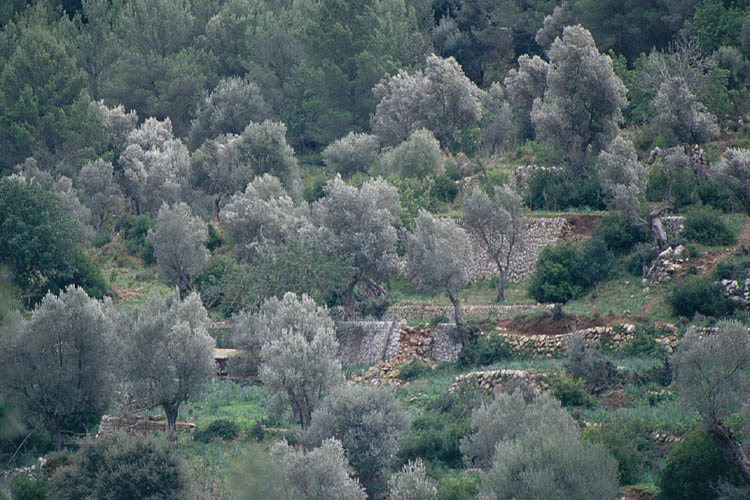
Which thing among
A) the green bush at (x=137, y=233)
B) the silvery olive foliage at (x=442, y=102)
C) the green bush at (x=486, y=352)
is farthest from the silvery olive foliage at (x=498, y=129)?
the green bush at (x=486, y=352)

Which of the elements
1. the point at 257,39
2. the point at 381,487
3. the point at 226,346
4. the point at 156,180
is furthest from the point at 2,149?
the point at 381,487

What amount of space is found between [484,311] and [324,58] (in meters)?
33.9

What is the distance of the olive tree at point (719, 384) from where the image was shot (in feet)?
63.2

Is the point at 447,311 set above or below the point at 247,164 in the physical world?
below

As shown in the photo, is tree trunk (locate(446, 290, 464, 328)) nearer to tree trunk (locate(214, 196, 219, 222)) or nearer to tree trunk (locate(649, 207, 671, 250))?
tree trunk (locate(649, 207, 671, 250))

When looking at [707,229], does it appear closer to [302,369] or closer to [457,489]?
[302,369]

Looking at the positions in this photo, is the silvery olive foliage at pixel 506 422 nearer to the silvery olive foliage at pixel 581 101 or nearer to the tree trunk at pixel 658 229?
the tree trunk at pixel 658 229

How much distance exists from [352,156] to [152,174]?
1102cm

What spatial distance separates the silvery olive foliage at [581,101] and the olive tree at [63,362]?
20614 millimetres

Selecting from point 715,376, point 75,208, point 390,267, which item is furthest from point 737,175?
point 75,208

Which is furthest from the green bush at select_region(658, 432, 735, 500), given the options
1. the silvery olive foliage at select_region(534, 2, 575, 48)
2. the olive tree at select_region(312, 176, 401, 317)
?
the silvery olive foliage at select_region(534, 2, 575, 48)

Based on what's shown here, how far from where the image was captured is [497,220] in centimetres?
3597

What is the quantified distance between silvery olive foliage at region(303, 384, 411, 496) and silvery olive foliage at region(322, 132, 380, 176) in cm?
3001

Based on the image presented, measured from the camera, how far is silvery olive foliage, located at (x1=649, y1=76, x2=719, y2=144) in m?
36.8
